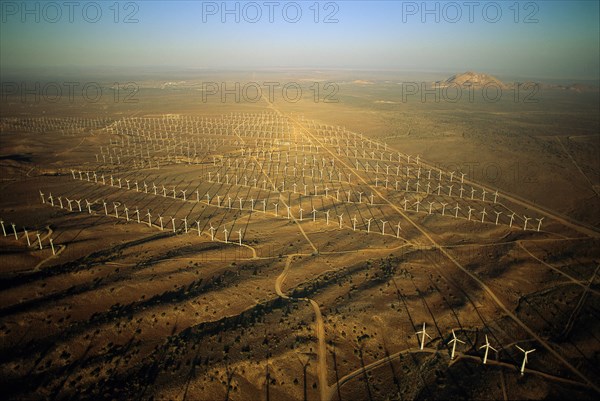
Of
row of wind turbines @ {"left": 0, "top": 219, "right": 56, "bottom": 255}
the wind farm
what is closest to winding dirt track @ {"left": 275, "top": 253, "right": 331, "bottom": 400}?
the wind farm

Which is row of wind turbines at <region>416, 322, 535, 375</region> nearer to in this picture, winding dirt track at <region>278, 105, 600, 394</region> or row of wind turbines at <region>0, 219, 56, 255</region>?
winding dirt track at <region>278, 105, 600, 394</region>

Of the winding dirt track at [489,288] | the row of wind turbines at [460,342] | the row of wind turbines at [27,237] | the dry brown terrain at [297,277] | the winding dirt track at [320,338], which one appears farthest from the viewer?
the row of wind turbines at [27,237]

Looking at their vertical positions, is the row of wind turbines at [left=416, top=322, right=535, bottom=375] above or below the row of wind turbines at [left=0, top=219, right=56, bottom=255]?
below

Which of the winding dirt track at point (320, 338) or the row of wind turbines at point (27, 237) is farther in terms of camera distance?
the row of wind turbines at point (27, 237)

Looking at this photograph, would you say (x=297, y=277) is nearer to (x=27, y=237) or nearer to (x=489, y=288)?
(x=489, y=288)

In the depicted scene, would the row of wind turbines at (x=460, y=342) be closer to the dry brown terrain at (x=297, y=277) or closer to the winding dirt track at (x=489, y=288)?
the dry brown terrain at (x=297, y=277)

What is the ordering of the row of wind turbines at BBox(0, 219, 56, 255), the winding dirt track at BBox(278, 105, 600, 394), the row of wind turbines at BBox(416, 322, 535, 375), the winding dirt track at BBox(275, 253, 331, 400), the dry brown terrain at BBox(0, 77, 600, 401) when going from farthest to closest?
1. the row of wind turbines at BBox(0, 219, 56, 255)
2. the winding dirt track at BBox(278, 105, 600, 394)
3. the row of wind turbines at BBox(416, 322, 535, 375)
4. the dry brown terrain at BBox(0, 77, 600, 401)
5. the winding dirt track at BBox(275, 253, 331, 400)

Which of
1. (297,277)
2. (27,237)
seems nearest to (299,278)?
(297,277)

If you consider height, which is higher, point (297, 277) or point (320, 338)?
point (297, 277)

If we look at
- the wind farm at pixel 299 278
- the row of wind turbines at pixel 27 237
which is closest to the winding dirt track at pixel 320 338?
the wind farm at pixel 299 278

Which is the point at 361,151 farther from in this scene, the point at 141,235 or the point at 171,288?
the point at 171,288

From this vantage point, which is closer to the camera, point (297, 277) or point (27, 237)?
point (297, 277)

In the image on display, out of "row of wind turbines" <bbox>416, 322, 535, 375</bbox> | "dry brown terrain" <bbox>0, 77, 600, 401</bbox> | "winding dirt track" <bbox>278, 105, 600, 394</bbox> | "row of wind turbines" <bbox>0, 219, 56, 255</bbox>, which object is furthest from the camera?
"row of wind turbines" <bbox>0, 219, 56, 255</bbox>
